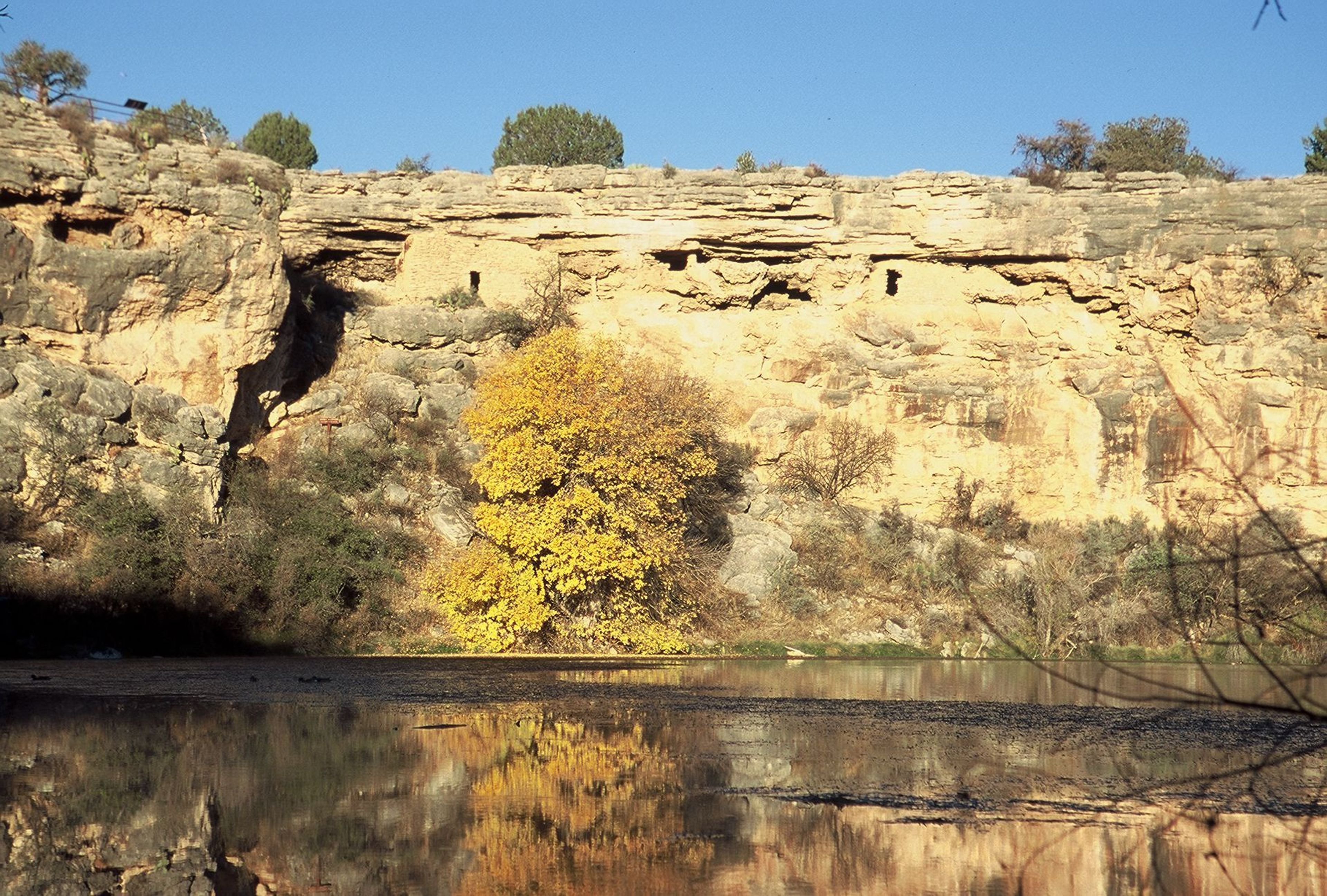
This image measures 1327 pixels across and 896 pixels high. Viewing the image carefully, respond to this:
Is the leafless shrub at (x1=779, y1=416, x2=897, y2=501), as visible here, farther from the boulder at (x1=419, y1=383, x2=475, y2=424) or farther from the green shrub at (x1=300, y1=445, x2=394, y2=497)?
the green shrub at (x1=300, y1=445, x2=394, y2=497)

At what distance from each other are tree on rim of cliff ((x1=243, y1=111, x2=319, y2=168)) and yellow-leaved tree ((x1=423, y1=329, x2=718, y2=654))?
95.8 feet

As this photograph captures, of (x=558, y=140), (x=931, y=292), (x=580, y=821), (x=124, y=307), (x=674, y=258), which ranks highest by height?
(x=558, y=140)

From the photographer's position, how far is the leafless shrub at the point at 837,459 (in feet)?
120

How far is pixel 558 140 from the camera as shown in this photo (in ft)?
190

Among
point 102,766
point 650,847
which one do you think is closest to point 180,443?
point 102,766

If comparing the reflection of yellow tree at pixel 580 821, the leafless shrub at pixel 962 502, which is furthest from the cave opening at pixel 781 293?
the reflection of yellow tree at pixel 580 821

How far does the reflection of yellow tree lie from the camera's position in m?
10.3

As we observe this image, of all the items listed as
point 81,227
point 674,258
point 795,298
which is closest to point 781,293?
point 795,298

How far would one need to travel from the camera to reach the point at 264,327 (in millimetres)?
33969

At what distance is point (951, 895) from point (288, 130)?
2073 inches

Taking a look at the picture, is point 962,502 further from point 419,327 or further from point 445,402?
point 419,327

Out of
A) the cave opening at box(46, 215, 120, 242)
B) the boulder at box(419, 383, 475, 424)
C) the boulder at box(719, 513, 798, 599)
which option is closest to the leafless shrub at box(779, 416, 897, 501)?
the boulder at box(719, 513, 798, 599)

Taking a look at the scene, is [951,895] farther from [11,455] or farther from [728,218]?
[728,218]

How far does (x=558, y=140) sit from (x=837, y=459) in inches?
1046
